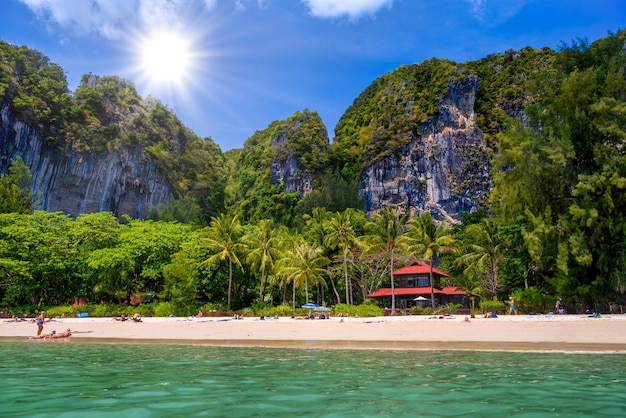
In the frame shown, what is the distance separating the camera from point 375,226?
177ft

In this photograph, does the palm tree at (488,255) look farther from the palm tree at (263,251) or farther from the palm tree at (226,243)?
the palm tree at (226,243)

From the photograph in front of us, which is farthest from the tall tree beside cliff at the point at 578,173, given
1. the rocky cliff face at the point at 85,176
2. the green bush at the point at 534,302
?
the rocky cliff face at the point at 85,176

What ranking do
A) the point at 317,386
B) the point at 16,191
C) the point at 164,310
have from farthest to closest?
the point at 16,191 < the point at 164,310 < the point at 317,386

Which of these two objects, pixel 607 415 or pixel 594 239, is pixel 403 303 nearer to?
pixel 594 239

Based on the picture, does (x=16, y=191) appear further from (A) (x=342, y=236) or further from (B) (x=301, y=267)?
(A) (x=342, y=236)

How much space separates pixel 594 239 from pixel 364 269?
110 ft

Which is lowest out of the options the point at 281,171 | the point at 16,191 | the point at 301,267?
the point at 301,267

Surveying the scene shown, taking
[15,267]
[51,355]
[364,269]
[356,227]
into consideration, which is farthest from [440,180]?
[51,355]

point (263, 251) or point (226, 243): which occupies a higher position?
point (226, 243)

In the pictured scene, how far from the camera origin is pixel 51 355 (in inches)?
623

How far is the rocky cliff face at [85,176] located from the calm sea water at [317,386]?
76.8 m

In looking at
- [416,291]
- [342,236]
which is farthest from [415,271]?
[342,236]

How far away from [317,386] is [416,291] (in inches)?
1919

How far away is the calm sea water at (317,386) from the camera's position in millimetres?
6691
